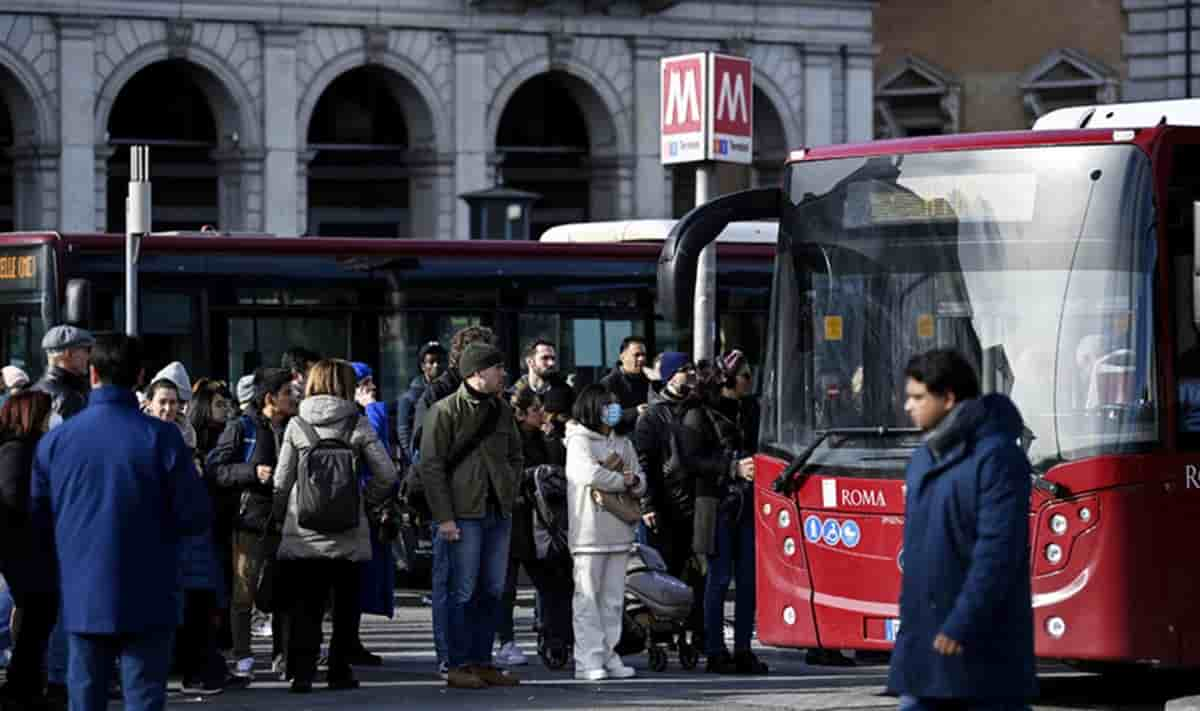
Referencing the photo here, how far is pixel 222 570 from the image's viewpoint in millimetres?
13430

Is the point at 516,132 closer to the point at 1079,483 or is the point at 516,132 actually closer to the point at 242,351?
the point at 242,351

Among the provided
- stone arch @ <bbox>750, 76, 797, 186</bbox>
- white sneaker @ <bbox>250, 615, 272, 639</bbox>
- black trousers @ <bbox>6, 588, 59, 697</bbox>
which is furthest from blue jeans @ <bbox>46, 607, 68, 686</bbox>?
stone arch @ <bbox>750, 76, 797, 186</bbox>

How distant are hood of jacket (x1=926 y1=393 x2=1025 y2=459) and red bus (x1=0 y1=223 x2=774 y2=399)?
13.2 m

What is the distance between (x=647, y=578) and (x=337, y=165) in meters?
31.0

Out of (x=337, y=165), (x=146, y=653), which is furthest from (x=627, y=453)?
(x=337, y=165)

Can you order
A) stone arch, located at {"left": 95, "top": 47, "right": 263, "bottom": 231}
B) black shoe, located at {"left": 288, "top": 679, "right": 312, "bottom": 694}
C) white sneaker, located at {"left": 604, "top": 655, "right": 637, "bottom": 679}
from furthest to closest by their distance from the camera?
stone arch, located at {"left": 95, "top": 47, "right": 263, "bottom": 231}, white sneaker, located at {"left": 604, "top": 655, "right": 637, "bottom": 679}, black shoe, located at {"left": 288, "top": 679, "right": 312, "bottom": 694}

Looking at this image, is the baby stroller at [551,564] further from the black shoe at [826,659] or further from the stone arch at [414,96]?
the stone arch at [414,96]

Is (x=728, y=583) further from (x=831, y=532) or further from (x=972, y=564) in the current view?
(x=972, y=564)

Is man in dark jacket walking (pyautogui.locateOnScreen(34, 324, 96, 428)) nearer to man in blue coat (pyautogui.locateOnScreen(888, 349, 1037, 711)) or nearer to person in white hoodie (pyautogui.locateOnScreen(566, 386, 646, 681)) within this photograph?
person in white hoodie (pyautogui.locateOnScreen(566, 386, 646, 681))

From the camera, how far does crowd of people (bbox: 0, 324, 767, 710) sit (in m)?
12.5

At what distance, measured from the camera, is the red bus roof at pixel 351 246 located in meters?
21.3

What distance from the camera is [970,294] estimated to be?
40.1 feet

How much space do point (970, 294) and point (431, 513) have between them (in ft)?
9.60

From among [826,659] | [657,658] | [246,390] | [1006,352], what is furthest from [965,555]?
[246,390]
